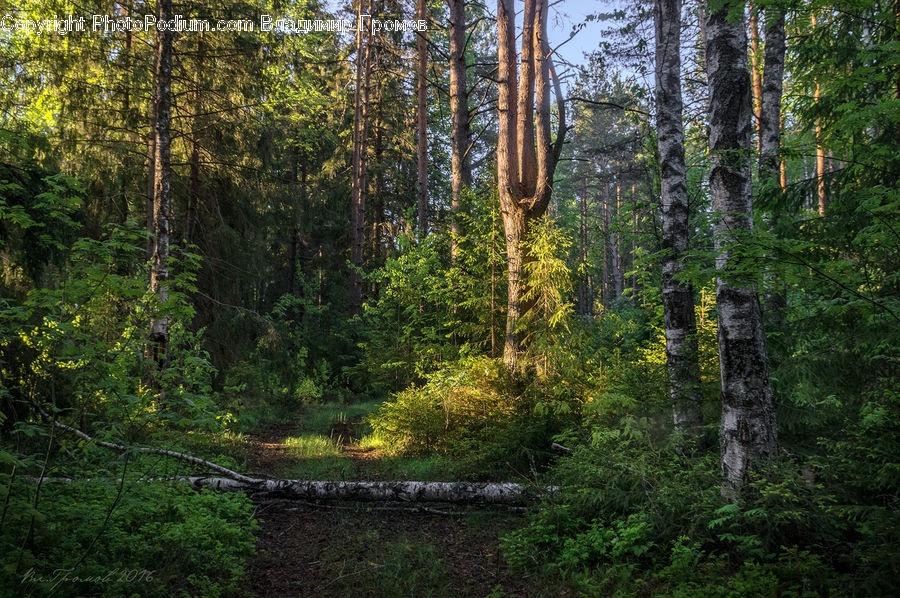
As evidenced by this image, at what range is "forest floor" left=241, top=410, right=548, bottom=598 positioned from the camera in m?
4.21

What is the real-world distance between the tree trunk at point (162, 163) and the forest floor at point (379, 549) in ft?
12.9

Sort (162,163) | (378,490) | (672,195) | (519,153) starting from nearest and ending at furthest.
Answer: (378,490), (672,195), (162,163), (519,153)

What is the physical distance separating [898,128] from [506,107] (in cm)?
638

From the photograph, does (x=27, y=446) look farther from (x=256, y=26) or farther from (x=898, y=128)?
(x=898, y=128)

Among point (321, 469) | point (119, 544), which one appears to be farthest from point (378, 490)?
point (119, 544)

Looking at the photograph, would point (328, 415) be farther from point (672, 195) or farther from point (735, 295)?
point (735, 295)

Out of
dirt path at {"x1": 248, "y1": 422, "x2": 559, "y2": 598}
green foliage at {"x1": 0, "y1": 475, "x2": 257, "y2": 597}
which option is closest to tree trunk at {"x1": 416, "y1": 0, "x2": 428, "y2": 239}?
dirt path at {"x1": 248, "y1": 422, "x2": 559, "y2": 598}

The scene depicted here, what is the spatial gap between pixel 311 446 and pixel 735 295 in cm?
809

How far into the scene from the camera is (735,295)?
428 centimetres

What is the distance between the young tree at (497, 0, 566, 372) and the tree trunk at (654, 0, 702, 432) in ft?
8.70

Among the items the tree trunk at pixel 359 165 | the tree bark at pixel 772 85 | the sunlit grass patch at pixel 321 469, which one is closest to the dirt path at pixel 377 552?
the sunlit grass patch at pixel 321 469

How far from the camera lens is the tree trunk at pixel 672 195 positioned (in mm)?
6386

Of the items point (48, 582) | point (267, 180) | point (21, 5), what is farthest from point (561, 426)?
point (21, 5)

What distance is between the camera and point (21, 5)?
9.41 m
